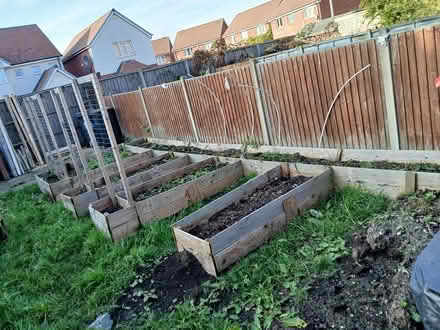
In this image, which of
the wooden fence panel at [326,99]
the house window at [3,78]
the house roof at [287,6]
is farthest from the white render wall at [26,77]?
the house roof at [287,6]

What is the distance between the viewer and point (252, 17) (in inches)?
1863

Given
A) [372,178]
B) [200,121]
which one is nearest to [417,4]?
[200,121]

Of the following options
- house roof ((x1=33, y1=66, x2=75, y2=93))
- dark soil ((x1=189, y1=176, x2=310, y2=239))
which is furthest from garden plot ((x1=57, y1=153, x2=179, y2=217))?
house roof ((x1=33, y1=66, x2=75, y2=93))

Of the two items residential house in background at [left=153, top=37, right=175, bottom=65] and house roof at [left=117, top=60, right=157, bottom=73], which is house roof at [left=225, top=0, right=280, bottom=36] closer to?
residential house in background at [left=153, top=37, right=175, bottom=65]

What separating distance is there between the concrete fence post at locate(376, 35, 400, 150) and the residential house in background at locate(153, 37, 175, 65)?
5695 cm

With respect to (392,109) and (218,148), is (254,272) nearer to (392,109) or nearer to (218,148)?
(392,109)

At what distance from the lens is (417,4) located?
12.6 meters

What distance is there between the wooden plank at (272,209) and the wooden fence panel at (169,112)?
4382mm

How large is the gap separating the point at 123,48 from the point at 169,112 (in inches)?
966

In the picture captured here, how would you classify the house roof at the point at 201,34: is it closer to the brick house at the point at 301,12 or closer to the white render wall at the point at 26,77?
the brick house at the point at 301,12

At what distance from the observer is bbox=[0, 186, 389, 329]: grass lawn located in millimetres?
2686

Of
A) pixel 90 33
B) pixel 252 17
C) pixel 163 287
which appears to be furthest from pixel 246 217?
pixel 252 17

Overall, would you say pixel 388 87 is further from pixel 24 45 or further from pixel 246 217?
pixel 24 45

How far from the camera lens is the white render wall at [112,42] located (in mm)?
28263
